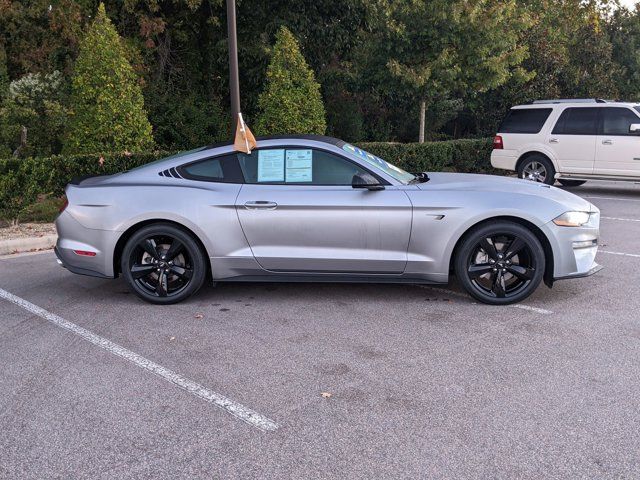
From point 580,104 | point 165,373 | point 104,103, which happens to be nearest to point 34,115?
point 104,103

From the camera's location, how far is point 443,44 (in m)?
15.0

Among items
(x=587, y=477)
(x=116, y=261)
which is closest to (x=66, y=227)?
(x=116, y=261)

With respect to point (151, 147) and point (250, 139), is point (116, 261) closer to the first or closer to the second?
point (250, 139)

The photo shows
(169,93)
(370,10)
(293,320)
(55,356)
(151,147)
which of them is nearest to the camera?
(55,356)

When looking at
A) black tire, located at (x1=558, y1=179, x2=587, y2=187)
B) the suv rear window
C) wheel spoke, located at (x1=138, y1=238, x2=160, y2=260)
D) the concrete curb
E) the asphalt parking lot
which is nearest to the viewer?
the asphalt parking lot

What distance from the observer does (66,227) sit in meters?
5.89

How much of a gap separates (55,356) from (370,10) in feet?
44.6

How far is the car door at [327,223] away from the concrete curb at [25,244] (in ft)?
12.0

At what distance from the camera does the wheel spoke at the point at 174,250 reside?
5727 millimetres

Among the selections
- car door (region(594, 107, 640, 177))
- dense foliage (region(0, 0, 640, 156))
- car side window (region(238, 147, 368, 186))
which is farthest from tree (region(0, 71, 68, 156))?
car door (region(594, 107, 640, 177))

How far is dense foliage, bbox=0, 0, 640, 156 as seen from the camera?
15.0 m

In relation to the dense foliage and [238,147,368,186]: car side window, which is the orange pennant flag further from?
the dense foliage

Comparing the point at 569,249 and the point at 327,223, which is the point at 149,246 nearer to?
the point at 327,223

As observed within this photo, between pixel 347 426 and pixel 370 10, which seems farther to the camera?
pixel 370 10
